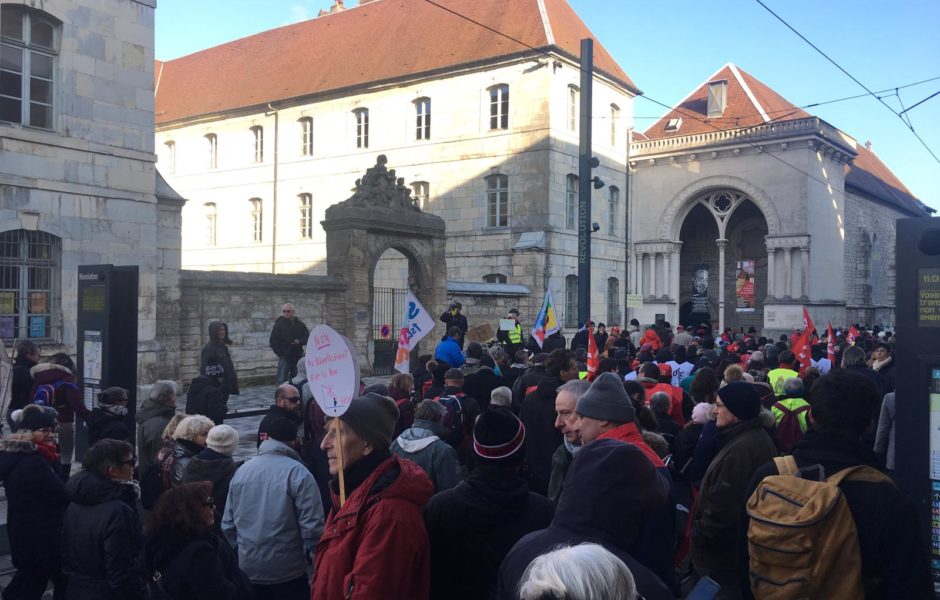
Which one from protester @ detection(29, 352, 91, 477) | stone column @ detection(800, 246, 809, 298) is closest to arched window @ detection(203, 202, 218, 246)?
stone column @ detection(800, 246, 809, 298)

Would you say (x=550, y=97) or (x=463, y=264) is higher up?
(x=550, y=97)

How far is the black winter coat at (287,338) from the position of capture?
1360 cm

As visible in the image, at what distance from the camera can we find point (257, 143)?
121 ft

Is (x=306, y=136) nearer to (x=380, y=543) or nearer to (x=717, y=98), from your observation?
(x=717, y=98)

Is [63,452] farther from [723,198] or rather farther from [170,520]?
[723,198]

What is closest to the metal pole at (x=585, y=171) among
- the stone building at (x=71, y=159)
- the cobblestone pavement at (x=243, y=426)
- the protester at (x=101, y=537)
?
the cobblestone pavement at (x=243, y=426)

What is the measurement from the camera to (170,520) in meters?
3.48

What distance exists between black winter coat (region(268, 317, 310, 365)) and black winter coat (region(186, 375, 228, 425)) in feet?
20.1

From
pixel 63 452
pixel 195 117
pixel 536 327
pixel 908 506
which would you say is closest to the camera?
pixel 908 506

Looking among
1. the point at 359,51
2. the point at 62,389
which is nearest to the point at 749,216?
the point at 359,51

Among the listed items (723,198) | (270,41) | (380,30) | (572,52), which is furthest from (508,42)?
(270,41)

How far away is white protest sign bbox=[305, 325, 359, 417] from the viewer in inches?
137

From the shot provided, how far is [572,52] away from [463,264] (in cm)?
922

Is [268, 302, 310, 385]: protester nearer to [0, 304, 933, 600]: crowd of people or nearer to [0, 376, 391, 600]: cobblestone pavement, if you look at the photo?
[0, 376, 391, 600]: cobblestone pavement
